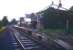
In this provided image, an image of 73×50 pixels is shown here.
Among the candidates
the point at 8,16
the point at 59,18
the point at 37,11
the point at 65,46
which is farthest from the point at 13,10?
the point at 65,46

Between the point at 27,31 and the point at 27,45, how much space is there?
1.06ft

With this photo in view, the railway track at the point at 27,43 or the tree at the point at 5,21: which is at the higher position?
the tree at the point at 5,21

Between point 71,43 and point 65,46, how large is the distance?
0.17 m

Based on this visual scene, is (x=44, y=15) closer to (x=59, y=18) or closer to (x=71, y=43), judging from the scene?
(x=59, y=18)

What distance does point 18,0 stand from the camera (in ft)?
16.6

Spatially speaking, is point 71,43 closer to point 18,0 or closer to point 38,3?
point 38,3

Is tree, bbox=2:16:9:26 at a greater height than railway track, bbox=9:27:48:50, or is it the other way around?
tree, bbox=2:16:9:26

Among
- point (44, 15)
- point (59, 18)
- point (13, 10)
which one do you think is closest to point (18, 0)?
point (13, 10)

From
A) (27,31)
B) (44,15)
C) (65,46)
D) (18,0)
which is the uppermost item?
(18,0)

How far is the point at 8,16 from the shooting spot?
496 centimetres

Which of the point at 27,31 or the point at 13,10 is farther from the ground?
the point at 13,10

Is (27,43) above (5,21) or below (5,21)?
below

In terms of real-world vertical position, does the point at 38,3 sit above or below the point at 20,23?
above

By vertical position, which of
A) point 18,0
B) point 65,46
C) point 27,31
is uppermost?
point 18,0
